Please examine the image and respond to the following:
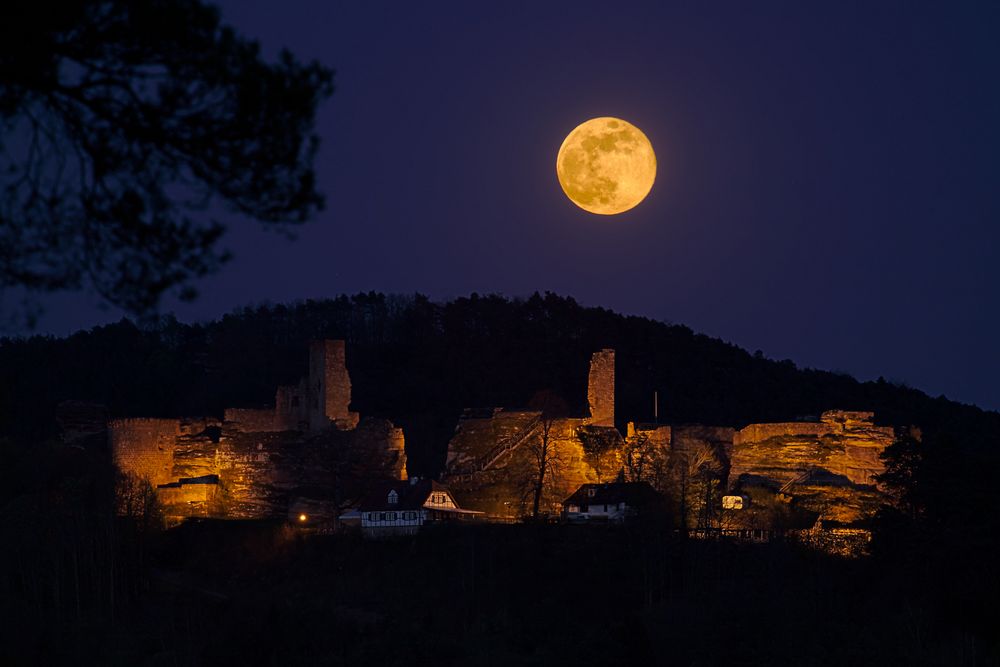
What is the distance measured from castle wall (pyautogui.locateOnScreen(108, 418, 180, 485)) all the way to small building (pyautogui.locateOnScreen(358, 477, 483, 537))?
705cm

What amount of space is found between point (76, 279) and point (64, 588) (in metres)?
Answer: 31.8

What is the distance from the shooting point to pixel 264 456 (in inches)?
1854

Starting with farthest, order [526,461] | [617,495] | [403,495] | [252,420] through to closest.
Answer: [252,420] < [526,461] < [403,495] < [617,495]

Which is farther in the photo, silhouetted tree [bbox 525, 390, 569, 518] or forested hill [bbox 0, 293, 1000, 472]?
forested hill [bbox 0, 293, 1000, 472]

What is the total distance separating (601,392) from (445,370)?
97.0ft

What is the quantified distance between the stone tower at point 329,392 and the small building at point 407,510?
3.94 metres

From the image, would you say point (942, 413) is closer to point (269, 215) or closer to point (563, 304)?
point (563, 304)

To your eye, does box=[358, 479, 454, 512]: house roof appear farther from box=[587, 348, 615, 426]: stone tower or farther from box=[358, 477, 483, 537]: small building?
box=[587, 348, 615, 426]: stone tower

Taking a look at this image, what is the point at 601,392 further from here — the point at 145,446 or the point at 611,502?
the point at 145,446

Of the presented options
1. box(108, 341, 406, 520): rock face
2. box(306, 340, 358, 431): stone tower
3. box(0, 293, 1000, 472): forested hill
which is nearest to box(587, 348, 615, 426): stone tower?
box(108, 341, 406, 520): rock face

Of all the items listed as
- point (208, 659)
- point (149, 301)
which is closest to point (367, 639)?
point (208, 659)

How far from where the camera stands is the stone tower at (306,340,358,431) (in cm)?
4850

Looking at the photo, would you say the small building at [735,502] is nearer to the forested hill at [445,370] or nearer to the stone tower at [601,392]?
the stone tower at [601,392]

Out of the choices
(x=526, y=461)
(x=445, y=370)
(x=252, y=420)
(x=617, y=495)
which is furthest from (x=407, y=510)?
(x=445, y=370)
